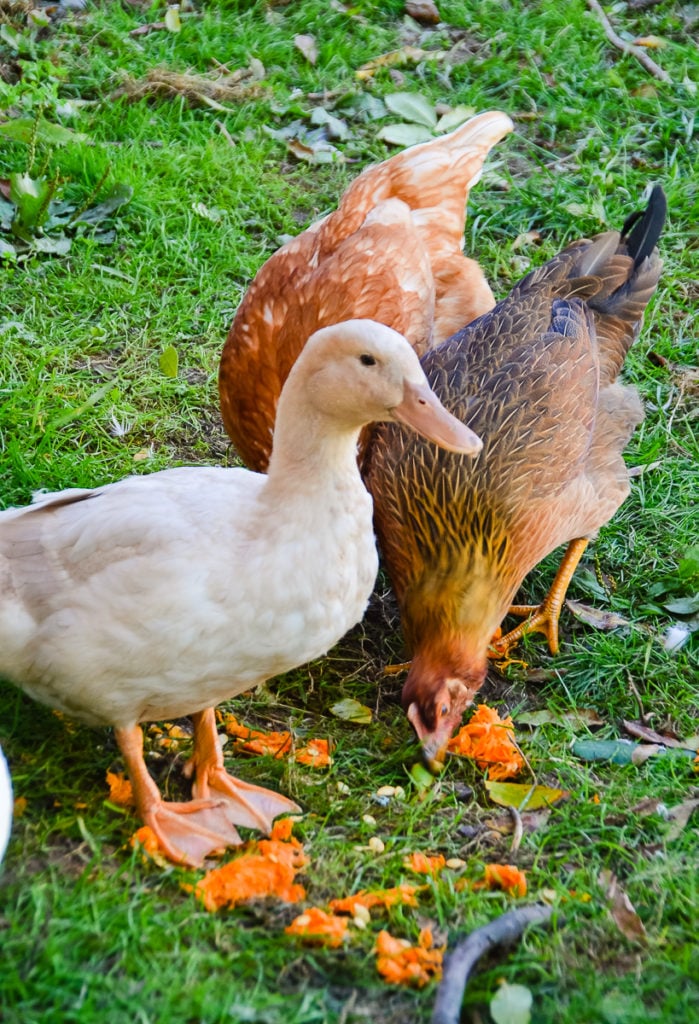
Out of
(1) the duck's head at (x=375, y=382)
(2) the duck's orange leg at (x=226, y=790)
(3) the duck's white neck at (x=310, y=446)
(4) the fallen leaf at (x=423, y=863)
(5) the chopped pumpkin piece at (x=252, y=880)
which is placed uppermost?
(1) the duck's head at (x=375, y=382)

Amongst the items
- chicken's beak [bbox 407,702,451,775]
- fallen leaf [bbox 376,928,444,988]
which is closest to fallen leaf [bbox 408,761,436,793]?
chicken's beak [bbox 407,702,451,775]

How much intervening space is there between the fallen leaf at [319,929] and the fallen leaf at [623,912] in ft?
A: 2.01

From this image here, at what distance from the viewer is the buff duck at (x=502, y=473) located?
293 centimetres

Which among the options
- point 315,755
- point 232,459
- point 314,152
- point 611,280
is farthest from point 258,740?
point 314,152

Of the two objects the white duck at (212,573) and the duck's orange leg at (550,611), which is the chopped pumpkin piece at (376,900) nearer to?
the white duck at (212,573)

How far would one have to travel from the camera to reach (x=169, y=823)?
8.56 feet

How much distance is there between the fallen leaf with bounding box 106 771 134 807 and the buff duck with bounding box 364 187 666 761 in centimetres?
71

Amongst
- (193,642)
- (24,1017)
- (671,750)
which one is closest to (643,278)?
(671,750)

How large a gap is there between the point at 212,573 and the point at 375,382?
1.74 ft

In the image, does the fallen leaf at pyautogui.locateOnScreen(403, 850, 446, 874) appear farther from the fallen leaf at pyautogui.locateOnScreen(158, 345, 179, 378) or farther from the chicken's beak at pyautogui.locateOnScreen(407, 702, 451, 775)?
the fallen leaf at pyautogui.locateOnScreen(158, 345, 179, 378)

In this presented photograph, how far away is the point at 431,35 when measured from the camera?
588 centimetres

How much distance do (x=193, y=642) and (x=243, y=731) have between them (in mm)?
700

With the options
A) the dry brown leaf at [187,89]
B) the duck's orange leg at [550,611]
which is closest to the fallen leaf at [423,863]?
the duck's orange leg at [550,611]

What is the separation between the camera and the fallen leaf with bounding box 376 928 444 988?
2266 millimetres
